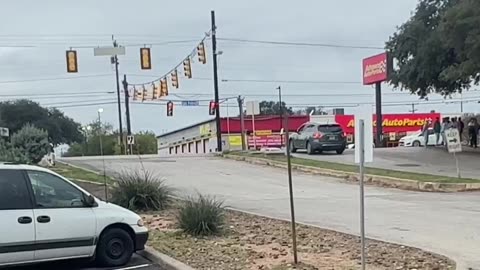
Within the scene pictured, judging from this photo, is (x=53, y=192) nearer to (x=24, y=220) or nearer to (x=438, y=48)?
(x=24, y=220)

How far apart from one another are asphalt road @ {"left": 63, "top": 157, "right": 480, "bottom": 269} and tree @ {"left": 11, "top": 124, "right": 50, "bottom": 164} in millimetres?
4693

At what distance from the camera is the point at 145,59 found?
97.9ft

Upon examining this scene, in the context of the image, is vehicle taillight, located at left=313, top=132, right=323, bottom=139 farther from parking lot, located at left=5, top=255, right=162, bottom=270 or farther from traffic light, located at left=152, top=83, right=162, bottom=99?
parking lot, located at left=5, top=255, right=162, bottom=270

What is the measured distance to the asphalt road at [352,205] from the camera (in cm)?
1062

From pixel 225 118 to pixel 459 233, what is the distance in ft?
191

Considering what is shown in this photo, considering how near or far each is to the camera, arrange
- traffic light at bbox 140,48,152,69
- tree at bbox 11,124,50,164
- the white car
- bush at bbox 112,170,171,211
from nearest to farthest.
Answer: bush at bbox 112,170,171,211 → tree at bbox 11,124,50,164 → traffic light at bbox 140,48,152,69 → the white car

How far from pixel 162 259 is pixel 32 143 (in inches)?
671

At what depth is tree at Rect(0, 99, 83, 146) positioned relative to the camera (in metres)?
73.2

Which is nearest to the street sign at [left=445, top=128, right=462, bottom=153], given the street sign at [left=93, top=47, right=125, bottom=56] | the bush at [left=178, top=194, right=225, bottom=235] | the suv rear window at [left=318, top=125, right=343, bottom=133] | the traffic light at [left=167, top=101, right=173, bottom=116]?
the suv rear window at [left=318, top=125, right=343, bottom=133]

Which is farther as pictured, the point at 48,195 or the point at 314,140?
the point at 314,140

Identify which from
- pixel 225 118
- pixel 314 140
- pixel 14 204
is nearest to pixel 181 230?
pixel 14 204

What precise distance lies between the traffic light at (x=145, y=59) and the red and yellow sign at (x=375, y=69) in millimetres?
18997

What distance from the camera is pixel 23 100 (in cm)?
7756

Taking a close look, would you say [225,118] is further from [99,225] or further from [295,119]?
[99,225]
